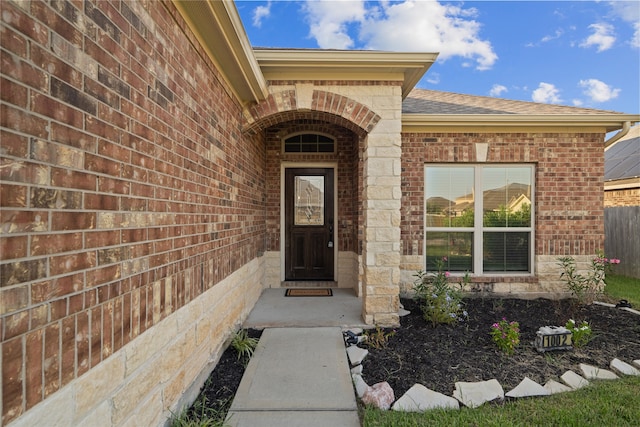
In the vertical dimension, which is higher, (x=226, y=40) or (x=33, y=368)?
(x=226, y=40)

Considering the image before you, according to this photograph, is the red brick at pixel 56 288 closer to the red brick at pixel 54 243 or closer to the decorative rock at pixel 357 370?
the red brick at pixel 54 243

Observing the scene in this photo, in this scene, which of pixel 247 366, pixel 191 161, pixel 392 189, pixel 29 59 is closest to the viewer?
pixel 29 59

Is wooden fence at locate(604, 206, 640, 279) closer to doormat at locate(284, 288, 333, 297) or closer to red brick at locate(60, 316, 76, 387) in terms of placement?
doormat at locate(284, 288, 333, 297)

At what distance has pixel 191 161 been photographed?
97.8 inches

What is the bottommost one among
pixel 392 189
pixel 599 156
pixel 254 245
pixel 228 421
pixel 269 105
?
pixel 228 421

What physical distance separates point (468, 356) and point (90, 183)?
3.53m

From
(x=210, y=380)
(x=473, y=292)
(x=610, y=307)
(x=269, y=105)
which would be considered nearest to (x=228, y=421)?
(x=210, y=380)

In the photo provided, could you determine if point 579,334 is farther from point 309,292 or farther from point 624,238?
point 624,238

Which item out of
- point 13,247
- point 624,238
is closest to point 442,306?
point 13,247

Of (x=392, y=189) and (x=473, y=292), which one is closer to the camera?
(x=392, y=189)

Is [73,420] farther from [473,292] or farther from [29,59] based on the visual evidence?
[473,292]

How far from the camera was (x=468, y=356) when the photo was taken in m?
3.29

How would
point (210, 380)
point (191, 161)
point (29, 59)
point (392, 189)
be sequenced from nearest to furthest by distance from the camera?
point (29, 59) < point (191, 161) < point (210, 380) < point (392, 189)

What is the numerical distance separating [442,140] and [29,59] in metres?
5.31
